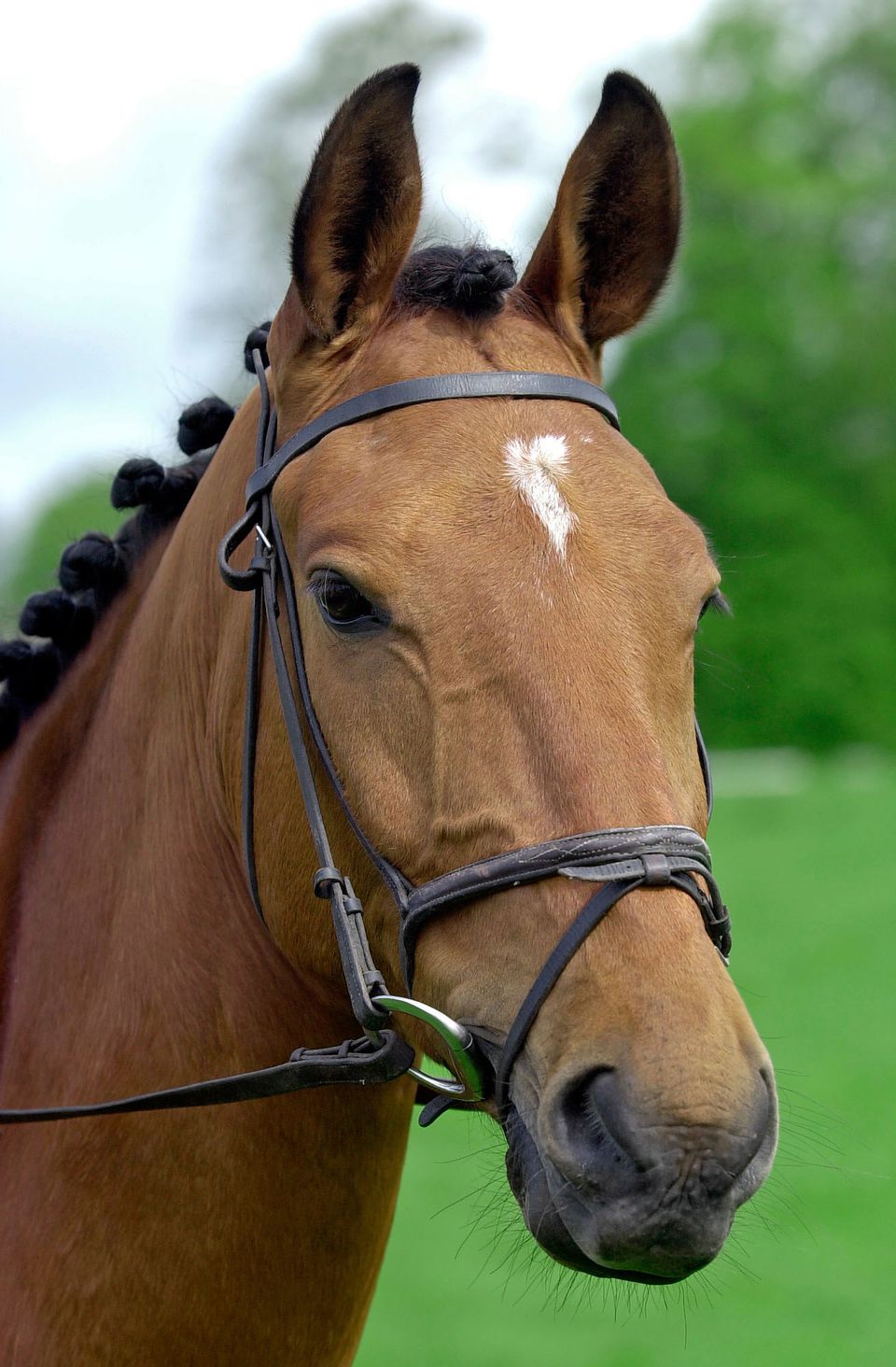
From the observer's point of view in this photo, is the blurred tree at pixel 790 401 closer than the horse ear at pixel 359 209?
No

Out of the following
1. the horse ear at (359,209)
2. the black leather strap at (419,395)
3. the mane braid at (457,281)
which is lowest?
the black leather strap at (419,395)

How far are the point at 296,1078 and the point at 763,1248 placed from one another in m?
7.90

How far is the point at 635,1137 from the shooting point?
2.05m

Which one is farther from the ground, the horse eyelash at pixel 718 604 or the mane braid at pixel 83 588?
the mane braid at pixel 83 588

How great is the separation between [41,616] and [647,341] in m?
37.8

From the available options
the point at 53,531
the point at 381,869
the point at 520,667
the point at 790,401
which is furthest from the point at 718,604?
the point at 53,531

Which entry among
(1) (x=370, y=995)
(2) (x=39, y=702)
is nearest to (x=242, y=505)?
(2) (x=39, y=702)

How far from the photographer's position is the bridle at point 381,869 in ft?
7.36

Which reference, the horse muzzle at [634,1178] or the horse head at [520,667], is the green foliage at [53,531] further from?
the horse muzzle at [634,1178]

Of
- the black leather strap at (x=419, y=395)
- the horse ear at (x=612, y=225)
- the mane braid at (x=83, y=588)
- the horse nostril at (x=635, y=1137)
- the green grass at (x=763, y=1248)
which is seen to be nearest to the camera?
the horse nostril at (x=635, y=1137)

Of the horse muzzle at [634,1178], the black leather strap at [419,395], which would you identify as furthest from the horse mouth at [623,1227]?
the black leather strap at [419,395]

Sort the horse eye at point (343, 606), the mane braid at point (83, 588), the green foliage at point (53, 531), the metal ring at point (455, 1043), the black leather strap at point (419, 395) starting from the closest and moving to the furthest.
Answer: the metal ring at point (455, 1043) < the horse eye at point (343, 606) < the black leather strap at point (419, 395) < the mane braid at point (83, 588) < the green foliage at point (53, 531)

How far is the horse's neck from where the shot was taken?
9.18 feet

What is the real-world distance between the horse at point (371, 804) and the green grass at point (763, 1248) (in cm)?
41
